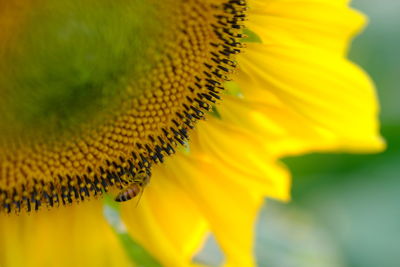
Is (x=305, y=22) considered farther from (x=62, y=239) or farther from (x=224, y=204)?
(x=62, y=239)

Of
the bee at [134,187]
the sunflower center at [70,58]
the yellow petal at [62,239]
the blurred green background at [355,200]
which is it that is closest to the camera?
the sunflower center at [70,58]

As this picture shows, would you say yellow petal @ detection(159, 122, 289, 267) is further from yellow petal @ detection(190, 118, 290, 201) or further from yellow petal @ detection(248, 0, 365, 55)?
yellow petal @ detection(248, 0, 365, 55)

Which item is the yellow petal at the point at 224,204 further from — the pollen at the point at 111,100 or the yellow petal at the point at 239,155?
the pollen at the point at 111,100

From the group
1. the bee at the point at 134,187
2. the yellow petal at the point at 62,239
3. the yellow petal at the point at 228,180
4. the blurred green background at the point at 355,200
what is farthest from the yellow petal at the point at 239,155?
the blurred green background at the point at 355,200

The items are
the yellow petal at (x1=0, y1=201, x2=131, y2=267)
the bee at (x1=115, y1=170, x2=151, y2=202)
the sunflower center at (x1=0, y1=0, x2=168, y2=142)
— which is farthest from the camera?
the yellow petal at (x1=0, y1=201, x2=131, y2=267)

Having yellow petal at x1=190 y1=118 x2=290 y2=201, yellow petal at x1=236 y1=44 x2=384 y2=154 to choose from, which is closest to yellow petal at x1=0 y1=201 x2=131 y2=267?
yellow petal at x1=190 y1=118 x2=290 y2=201

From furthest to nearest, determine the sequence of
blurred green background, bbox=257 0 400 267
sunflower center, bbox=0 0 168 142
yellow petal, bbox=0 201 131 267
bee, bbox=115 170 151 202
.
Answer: blurred green background, bbox=257 0 400 267
yellow petal, bbox=0 201 131 267
bee, bbox=115 170 151 202
sunflower center, bbox=0 0 168 142

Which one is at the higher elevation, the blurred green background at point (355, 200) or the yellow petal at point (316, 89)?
the yellow petal at point (316, 89)

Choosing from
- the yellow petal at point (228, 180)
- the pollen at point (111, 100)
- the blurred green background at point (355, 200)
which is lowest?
the blurred green background at point (355, 200)

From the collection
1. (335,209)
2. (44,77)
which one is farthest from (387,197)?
(44,77)
